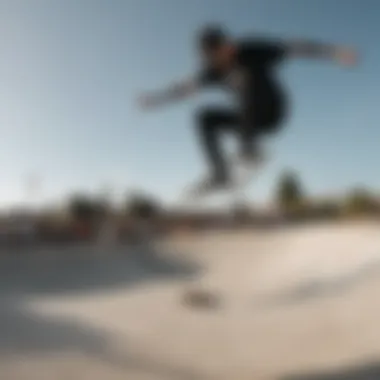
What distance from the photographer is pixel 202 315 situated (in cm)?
236

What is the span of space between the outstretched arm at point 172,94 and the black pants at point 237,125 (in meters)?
0.10

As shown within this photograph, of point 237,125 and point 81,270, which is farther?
point 81,270

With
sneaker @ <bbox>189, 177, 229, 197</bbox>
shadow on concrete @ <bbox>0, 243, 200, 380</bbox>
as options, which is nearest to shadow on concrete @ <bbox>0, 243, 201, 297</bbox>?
shadow on concrete @ <bbox>0, 243, 200, 380</bbox>

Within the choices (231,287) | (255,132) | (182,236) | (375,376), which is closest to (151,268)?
(182,236)

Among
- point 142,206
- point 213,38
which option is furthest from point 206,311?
point 213,38

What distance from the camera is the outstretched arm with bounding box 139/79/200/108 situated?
7.41 ft

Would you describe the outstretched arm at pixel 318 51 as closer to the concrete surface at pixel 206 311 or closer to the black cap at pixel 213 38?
the black cap at pixel 213 38

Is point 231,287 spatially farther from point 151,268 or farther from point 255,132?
point 255,132

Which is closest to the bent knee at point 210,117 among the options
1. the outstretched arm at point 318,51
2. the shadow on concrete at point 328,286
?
the outstretched arm at point 318,51

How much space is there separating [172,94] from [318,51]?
2.00 ft

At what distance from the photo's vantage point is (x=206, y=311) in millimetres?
2369

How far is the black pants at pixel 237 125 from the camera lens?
7.06 ft

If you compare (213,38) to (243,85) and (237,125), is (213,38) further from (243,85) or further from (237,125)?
(237,125)

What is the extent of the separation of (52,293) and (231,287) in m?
0.82
